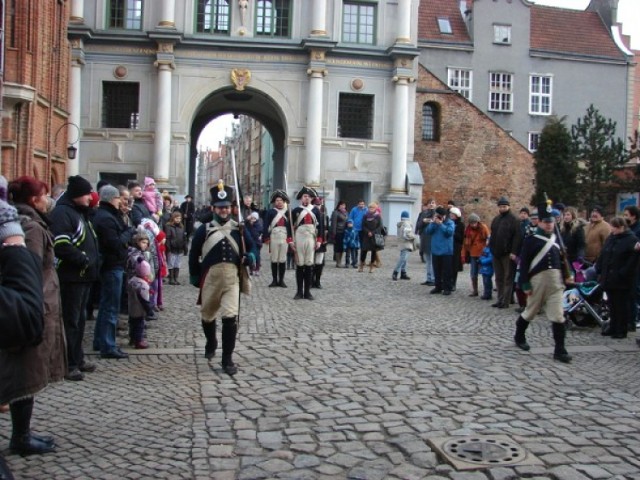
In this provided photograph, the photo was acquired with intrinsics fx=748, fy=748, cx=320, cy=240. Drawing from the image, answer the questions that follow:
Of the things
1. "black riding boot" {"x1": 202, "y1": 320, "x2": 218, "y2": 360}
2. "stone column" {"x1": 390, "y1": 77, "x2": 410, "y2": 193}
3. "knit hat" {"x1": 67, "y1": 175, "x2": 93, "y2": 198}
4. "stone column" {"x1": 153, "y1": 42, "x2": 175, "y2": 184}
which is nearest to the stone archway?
"stone column" {"x1": 153, "y1": 42, "x2": 175, "y2": 184}

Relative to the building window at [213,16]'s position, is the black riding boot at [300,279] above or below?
below

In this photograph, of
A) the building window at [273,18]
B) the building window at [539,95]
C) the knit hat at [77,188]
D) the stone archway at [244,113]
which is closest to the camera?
the knit hat at [77,188]

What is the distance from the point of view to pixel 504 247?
45.3 ft

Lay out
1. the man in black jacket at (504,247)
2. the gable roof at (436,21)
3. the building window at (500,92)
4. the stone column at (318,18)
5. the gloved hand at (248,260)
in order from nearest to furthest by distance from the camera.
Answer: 1. the gloved hand at (248,260)
2. the man in black jacket at (504,247)
3. the stone column at (318,18)
4. the gable roof at (436,21)
5. the building window at (500,92)

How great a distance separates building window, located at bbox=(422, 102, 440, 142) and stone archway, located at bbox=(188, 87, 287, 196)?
23.7 ft

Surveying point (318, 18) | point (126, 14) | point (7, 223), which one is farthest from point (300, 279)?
point (126, 14)

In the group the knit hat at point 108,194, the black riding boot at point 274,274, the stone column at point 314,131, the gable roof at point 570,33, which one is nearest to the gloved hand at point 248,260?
the knit hat at point 108,194

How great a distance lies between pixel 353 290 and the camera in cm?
1598

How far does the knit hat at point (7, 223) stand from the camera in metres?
4.00

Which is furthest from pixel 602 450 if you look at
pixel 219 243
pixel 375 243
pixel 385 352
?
pixel 375 243

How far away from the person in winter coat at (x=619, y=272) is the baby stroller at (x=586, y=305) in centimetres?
44

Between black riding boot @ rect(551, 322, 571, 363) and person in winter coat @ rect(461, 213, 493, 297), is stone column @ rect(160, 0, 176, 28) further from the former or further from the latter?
black riding boot @ rect(551, 322, 571, 363)

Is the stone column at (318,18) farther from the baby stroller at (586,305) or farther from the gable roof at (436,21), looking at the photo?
the baby stroller at (586,305)

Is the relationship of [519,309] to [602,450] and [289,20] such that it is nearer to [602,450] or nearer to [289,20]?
[602,450]
